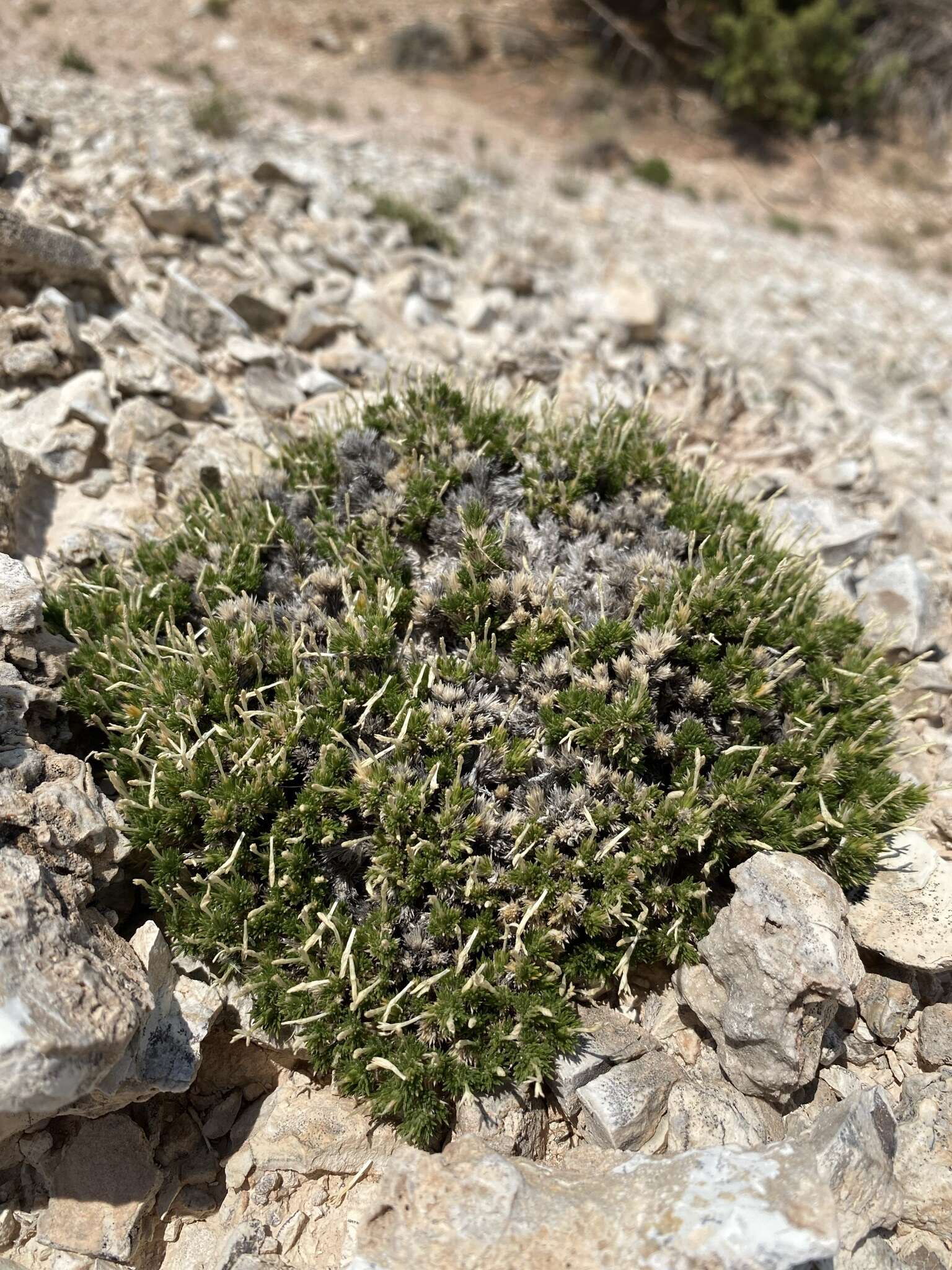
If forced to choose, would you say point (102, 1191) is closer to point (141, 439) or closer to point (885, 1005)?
point (885, 1005)

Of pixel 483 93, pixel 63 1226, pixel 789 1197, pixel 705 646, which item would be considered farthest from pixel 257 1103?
pixel 483 93

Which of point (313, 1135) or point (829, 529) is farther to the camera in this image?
point (829, 529)

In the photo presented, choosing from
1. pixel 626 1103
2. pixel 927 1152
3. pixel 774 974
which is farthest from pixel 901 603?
pixel 626 1103

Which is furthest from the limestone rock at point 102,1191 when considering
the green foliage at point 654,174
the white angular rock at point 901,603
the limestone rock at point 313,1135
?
the green foliage at point 654,174

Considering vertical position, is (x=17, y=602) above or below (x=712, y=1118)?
above

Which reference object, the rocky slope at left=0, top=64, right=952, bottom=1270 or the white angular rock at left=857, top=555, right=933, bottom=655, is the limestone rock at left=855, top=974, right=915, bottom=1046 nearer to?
the rocky slope at left=0, top=64, right=952, bottom=1270

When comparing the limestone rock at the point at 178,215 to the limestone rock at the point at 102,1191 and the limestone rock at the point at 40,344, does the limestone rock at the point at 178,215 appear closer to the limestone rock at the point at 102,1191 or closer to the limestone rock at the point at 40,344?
the limestone rock at the point at 40,344
